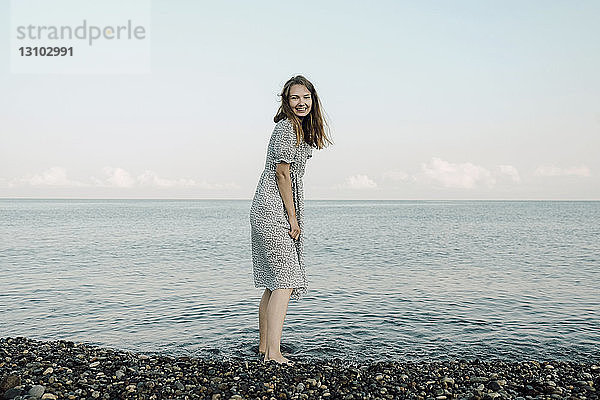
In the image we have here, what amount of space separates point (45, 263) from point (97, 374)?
1262 centimetres

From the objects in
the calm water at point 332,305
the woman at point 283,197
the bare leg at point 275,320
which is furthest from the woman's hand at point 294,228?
the calm water at point 332,305

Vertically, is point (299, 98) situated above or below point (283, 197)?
above

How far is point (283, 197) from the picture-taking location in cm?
574

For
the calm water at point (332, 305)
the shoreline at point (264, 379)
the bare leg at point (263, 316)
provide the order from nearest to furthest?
the shoreline at point (264, 379) < the bare leg at point (263, 316) < the calm water at point (332, 305)

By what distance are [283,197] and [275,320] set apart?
4.12 feet

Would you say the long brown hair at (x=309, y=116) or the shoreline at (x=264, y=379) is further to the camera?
the long brown hair at (x=309, y=116)

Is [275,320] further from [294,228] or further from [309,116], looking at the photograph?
[309,116]

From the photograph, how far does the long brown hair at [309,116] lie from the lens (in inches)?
227

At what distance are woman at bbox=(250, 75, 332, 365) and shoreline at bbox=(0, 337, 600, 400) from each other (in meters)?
0.67

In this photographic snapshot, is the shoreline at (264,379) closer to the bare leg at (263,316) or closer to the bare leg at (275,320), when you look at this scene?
the bare leg at (275,320)

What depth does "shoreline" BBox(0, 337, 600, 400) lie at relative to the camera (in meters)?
4.62

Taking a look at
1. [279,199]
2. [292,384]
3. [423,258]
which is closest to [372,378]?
[292,384]

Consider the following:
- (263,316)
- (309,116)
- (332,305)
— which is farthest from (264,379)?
(332,305)

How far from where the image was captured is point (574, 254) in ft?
66.8
